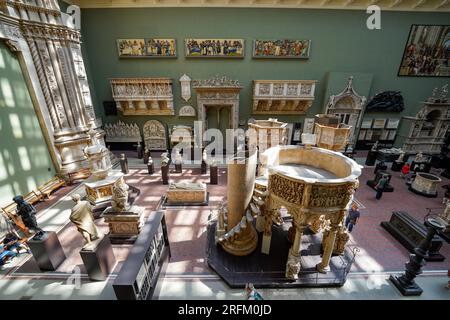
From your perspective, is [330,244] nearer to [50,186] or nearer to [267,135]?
[267,135]

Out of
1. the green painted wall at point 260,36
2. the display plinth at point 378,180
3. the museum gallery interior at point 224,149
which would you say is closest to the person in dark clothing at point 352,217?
the museum gallery interior at point 224,149

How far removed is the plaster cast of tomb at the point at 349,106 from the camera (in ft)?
39.6

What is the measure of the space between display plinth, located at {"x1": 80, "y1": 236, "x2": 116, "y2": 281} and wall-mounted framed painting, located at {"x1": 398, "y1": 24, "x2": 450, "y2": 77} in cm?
1781

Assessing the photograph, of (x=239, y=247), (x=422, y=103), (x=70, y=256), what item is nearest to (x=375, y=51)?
(x=422, y=103)

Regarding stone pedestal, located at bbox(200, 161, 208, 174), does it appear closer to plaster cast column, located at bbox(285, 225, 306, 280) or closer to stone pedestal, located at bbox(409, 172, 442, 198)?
plaster cast column, located at bbox(285, 225, 306, 280)

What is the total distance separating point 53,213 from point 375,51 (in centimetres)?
1857

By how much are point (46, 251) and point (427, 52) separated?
66.8ft

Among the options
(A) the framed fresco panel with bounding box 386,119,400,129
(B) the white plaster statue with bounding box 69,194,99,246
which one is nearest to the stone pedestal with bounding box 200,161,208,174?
(B) the white plaster statue with bounding box 69,194,99,246

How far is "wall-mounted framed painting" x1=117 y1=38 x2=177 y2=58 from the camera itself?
11211mm

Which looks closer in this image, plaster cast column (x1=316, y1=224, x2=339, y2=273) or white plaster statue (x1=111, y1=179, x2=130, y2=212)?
plaster cast column (x1=316, y1=224, x2=339, y2=273)

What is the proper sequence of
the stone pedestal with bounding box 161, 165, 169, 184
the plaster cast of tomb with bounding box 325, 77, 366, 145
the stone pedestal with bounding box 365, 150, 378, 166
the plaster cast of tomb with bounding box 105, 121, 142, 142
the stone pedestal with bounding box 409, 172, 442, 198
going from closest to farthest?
the stone pedestal with bounding box 409, 172, 442, 198, the stone pedestal with bounding box 161, 165, 169, 184, the stone pedestal with bounding box 365, 150, 378, 166, the plaster cast of tomb with bounding box 325, 77, 366, 145, the plaster cast of tomb with bounding box 105, 121, 142, 142

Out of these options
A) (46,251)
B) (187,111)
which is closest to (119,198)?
(46,251)

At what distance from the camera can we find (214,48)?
37.5 ft
